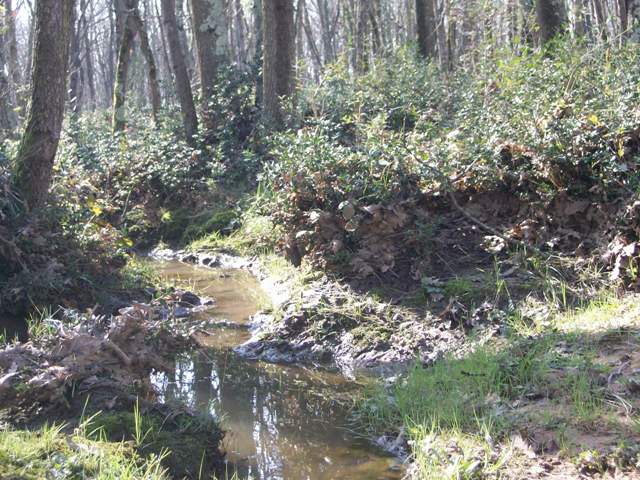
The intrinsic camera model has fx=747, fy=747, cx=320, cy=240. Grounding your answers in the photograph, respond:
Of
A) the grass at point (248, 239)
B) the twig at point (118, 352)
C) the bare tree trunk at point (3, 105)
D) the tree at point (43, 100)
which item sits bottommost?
the twig at point (118, 352)

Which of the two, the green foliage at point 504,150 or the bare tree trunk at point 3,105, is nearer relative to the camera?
the green foliage at point 504,150

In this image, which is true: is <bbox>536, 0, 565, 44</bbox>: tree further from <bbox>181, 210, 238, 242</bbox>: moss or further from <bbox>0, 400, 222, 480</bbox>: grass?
<bbox>0, 400, 222, 480</bbox>: grass

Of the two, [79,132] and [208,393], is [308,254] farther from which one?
[79,132]

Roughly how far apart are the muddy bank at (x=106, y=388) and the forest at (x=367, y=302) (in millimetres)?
17

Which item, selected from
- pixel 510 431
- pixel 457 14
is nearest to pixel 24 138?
pixel 510 431

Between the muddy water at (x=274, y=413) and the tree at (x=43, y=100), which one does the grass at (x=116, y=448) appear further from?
the tree at (x=43, y=100)

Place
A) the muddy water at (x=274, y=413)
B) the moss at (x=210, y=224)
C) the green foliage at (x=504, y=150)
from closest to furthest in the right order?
the muddy water at (x=274, y=413) → the green foliage at (x=504, y=150) → the moss at (x=210, y=224)

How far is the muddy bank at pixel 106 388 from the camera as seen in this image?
183 inches

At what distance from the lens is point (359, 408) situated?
235 inches

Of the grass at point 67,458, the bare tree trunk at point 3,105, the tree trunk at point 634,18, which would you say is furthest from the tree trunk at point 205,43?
the grass at point 67,458

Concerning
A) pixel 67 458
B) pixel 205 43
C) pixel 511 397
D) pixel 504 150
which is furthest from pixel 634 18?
pixel 205 43

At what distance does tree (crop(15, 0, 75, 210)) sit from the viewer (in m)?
8.86

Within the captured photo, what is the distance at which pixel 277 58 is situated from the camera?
14922 mm

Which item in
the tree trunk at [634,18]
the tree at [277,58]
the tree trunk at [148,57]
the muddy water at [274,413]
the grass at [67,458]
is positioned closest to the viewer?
the grass at [67,458]
